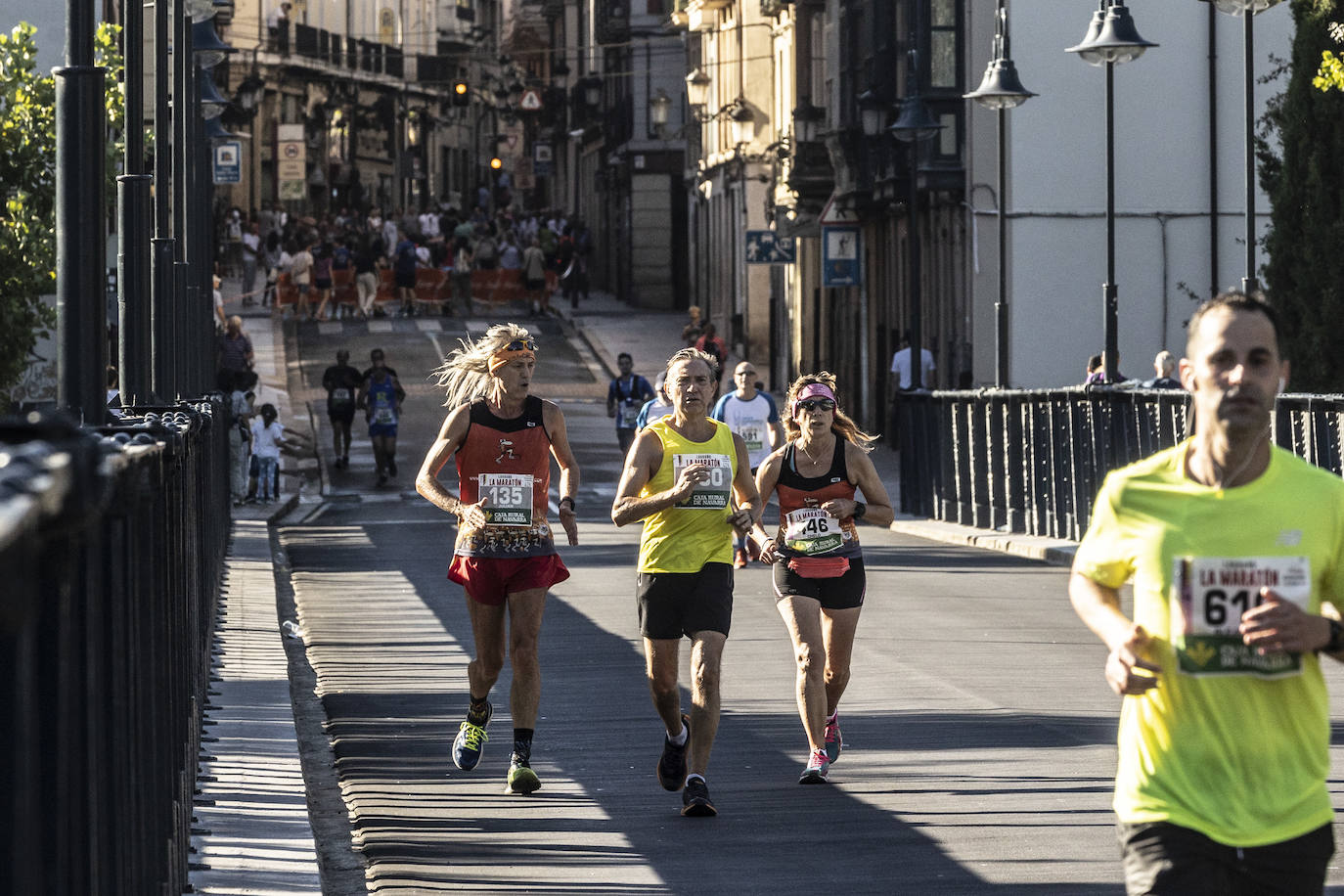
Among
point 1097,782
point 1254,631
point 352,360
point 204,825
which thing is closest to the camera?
point 1254,631

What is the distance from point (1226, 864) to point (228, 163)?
34601 millimetres

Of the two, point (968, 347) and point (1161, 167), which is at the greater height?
point (1161, 167)

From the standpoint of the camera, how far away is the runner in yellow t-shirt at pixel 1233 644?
4.87 m

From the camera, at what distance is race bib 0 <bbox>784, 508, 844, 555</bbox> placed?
34.8 ft

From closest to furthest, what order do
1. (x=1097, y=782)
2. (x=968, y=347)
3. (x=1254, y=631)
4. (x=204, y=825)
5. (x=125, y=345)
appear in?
(x=1254, y=631), (x=204, y=825), (x=1097, y=782), (x=125, y=345), (x=968, y=347)

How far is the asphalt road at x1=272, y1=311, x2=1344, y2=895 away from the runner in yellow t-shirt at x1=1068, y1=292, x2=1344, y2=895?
3176 mm

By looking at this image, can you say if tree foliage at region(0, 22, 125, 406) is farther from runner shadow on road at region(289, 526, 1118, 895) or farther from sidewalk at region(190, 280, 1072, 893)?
runner shadow on road at region(289, 526, 1118, 895)

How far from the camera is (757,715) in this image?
12.4 m

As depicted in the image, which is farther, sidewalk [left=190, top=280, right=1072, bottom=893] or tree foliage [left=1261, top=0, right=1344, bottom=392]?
tree foliage [left=1261, top=0, right=1344, bottom=392]

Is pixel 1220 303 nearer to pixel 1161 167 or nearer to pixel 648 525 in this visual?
pixel 648 525

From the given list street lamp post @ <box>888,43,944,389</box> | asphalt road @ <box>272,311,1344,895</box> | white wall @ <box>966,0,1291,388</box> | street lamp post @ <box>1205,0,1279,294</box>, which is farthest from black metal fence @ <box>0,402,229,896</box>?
white wall @ <box>966,0,1291,388</box>

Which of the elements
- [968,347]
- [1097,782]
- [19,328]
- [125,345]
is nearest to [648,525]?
[1097,782]

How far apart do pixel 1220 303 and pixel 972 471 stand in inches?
895

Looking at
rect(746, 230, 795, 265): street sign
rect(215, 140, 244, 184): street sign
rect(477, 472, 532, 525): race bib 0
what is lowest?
rect(477, 472, 532, 525): race bib 0
